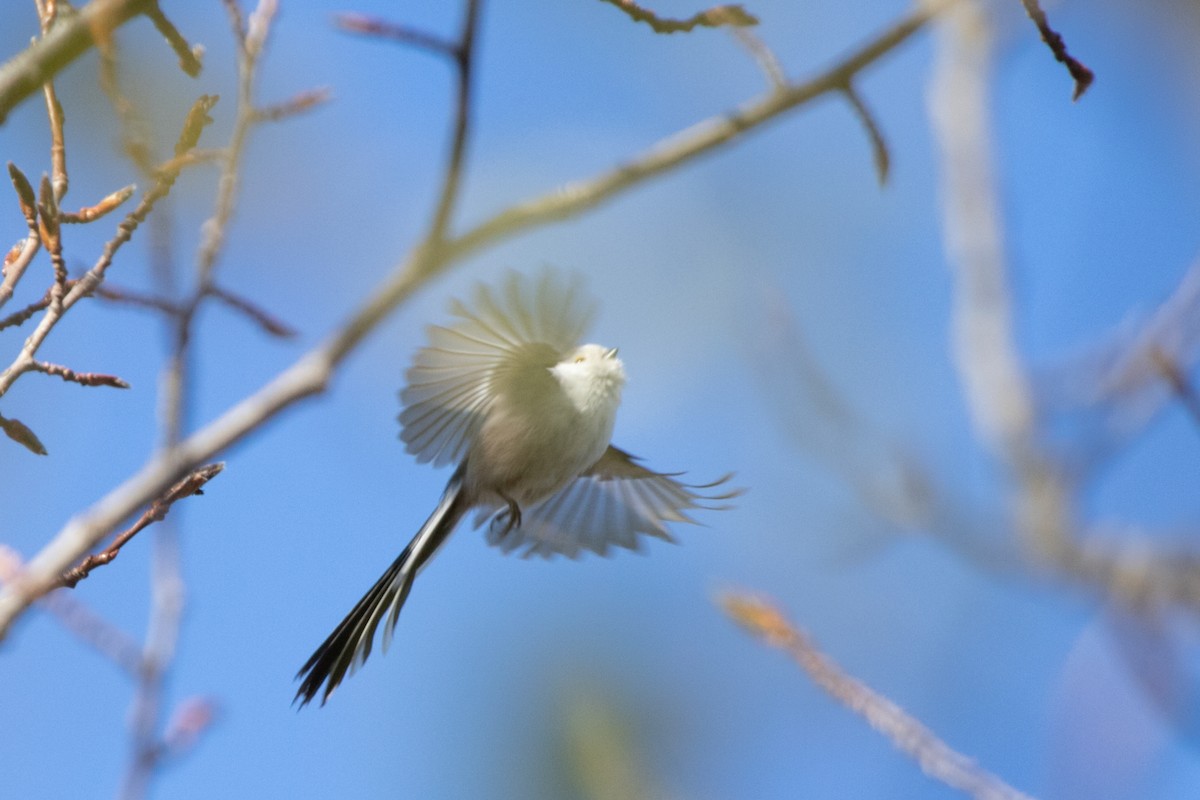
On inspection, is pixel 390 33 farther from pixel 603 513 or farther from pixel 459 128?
pixel 603 513

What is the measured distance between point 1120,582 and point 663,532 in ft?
3.76

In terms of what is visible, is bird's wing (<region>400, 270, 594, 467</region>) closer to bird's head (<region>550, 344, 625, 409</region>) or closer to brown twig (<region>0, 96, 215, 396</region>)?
bird's head (<region>550, 344, 625, 409</region>)

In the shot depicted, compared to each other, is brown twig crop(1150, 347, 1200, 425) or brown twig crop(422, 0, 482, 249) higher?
brown twig crop(1150, 347, 1200, 425)

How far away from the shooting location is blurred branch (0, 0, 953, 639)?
83 centimetres

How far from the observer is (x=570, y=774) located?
9.09 ft

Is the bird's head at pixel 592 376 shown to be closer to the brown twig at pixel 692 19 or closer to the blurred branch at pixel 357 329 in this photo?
the brown twig at pixel 692 19

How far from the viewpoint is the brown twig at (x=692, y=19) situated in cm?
138

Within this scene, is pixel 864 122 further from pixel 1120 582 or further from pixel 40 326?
pixel 1120 582

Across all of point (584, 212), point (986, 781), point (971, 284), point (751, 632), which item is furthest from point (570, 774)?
point (971, 284)

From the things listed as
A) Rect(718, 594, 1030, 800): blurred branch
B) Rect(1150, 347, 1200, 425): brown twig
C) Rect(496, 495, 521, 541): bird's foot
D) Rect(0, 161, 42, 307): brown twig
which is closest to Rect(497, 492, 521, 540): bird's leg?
Rect(496, 495, 521, 541): bird's foot

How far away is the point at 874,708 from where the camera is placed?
1587mm

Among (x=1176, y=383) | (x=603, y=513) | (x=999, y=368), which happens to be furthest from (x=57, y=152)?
(x=999, y=368)

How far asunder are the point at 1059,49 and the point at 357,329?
1.00m

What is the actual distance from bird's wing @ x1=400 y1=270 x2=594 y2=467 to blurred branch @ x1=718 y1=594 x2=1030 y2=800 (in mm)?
775
